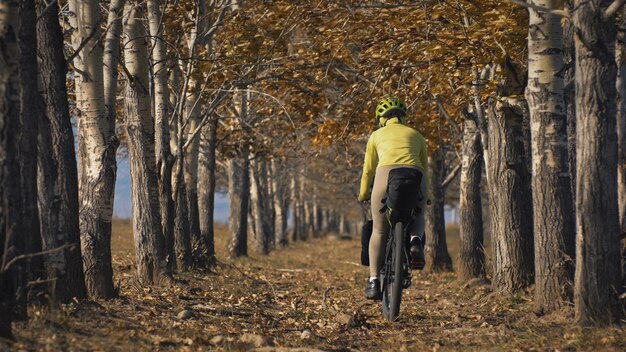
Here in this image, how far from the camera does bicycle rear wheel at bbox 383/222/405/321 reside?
9.12 m

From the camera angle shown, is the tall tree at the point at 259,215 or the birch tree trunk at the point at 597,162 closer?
the birch tree trunk at the point at 597,162

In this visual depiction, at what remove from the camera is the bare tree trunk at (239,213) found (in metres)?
30.1

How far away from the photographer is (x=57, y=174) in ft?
29.0

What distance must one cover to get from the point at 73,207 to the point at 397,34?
5.91m

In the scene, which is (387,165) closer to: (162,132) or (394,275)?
(394,275)

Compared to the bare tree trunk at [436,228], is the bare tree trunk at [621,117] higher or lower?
higher

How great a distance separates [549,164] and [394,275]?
206cm

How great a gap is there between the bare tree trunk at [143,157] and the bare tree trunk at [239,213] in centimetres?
1551

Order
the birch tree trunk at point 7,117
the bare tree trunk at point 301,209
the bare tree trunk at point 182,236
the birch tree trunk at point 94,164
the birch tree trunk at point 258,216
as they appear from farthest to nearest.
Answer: the bare tree trunk at point 301,209
the birch tree trunk at point 258,216
the bare tree trunk at point 182,236
the birch tree trunk at point 94,164
the birch tree trunk at point 7,117

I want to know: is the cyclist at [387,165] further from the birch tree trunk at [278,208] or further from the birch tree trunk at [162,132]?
the birch tree trunk at [278,208]

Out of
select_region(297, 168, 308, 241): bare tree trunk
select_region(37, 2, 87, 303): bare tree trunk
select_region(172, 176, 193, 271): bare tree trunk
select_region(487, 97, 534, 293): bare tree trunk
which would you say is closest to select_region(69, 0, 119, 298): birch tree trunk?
select_region(37, 2, 87, 303): bare tree trunk

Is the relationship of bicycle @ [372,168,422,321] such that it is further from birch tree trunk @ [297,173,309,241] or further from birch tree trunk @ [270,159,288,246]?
birch tree trunk @ [297,173,309,241]

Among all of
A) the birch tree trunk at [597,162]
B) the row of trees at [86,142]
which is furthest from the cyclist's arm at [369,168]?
the row of trees at [86,142]

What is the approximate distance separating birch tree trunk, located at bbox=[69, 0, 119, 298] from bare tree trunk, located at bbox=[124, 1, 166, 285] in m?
2.60
